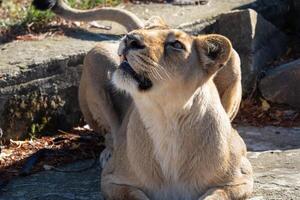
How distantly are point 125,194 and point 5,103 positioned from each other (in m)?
1.84

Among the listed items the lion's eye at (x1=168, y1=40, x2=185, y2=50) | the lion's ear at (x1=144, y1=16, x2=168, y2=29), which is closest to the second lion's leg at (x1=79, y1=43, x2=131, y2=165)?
the lion's ear at (x1=144, y1=16, x2=168, y2=29)

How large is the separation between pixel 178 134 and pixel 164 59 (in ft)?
1.76

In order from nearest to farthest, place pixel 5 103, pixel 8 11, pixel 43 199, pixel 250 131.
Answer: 1. pixel 43 199
2. pixel 5 103
3. pixel 250 131
4. pixel 8 11

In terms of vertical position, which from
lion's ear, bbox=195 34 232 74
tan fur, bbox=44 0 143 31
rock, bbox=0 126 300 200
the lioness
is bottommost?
rock, bbox=0 126 300 200

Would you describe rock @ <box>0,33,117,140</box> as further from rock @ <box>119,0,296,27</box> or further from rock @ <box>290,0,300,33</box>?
rock @ <box>290,0,300,33</box>

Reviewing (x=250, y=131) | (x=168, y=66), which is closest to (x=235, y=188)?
(x=168, y=66)


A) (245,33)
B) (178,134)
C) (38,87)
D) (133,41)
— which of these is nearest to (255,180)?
(178,134)

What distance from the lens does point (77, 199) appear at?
5641 millimetres

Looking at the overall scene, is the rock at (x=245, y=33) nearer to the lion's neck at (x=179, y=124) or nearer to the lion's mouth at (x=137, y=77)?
the lion's neck at (x=179, y=124)

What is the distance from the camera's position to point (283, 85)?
25.1ft

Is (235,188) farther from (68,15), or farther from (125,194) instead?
(68,15)

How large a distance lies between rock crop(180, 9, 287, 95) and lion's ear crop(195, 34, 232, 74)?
2908 mm

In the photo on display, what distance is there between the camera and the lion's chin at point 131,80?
463cm

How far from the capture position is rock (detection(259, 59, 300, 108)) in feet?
25.0
